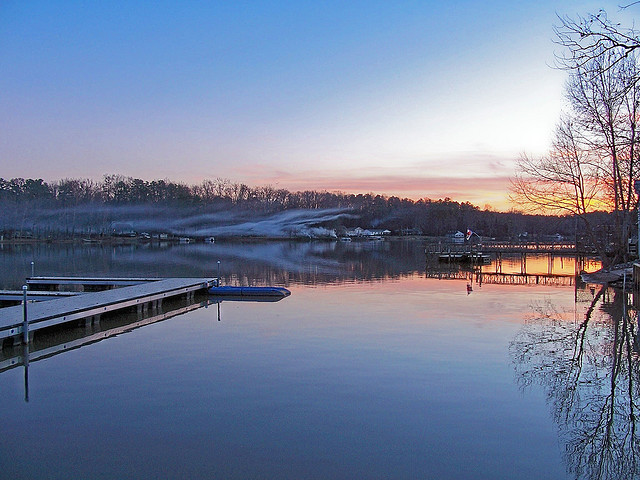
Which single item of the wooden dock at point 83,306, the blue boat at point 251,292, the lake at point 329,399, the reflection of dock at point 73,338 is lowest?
the reflection of dock at point 73,338

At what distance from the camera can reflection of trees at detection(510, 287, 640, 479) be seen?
6.22 metres

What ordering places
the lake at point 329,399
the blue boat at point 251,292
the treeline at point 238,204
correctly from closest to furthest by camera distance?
1. the lake at point 329,399
2. the blue boat at point 251,292
3. the treeline at point 238,204

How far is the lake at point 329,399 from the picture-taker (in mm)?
5949

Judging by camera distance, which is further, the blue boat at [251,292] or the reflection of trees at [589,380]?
the blue boat at [251,292]

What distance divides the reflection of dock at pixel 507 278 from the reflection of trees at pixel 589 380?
10613 mm

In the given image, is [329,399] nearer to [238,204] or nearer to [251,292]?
[251,292]

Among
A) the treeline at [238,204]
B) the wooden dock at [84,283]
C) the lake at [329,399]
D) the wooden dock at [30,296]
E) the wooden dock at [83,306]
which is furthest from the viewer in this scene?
the treeline at [238,204]

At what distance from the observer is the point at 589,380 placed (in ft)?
29.7

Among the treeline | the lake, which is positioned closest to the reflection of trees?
the lake

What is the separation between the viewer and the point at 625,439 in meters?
6.64

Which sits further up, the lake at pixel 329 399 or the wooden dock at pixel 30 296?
the wooden dock at pixel 30 296

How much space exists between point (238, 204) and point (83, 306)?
11452cm

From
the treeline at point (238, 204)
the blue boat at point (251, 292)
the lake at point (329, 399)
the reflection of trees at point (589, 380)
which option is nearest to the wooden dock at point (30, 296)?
the lake at point (329, 399)

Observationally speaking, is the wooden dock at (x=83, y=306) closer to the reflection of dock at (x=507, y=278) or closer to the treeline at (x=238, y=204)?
the reflection of dock at (x=507, y=278)
